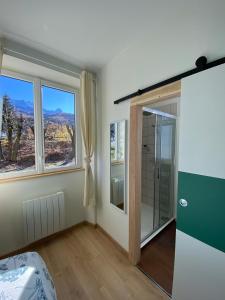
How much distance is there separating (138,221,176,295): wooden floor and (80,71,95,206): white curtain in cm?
110

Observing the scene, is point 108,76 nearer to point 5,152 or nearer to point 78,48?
point 78,48

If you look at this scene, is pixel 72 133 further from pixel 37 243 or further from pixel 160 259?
pixel 160 259

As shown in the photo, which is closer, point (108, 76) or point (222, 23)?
point (222, 23)

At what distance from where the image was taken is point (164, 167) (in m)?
2.77

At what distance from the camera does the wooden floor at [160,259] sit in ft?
5.27

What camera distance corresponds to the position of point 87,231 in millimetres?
2434

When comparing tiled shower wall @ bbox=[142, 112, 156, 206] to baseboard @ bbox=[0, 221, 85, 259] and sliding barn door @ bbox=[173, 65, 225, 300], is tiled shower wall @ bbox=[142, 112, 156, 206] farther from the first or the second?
sliding barn door @ bbox=[173, 65, 225, 300]

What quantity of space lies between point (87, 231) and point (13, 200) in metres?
1.25

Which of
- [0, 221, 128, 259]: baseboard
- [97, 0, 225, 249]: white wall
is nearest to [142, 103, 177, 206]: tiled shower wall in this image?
[97, 0, 225, 249]: white wall

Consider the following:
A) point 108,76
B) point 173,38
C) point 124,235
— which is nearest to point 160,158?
point 124,235

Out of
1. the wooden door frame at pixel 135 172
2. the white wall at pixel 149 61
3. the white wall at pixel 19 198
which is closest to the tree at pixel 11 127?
the white wall at pixel 19 198

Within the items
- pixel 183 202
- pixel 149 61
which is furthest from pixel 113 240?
pixel 149 61

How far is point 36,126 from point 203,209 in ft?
7.38

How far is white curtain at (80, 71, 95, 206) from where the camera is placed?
2.17m
